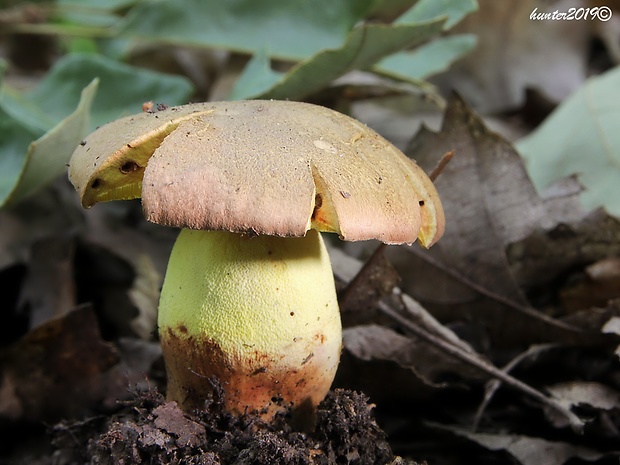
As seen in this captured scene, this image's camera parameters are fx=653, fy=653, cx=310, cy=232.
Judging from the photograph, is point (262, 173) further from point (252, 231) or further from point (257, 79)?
point (257, 79)

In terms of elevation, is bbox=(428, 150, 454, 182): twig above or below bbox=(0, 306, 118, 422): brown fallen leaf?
above

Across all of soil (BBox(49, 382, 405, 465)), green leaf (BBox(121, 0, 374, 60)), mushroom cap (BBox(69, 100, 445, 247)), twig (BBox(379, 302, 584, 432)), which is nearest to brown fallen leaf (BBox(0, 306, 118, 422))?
soil (BBox(49, 382, 405, 465))

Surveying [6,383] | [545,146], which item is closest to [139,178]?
[6,383]

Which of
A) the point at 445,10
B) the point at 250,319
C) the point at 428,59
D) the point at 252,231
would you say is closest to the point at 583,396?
the point at 250,319

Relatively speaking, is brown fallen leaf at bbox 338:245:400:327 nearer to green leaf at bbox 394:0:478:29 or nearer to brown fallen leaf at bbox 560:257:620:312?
brown fallen leaf at bbox 560:257:620:312

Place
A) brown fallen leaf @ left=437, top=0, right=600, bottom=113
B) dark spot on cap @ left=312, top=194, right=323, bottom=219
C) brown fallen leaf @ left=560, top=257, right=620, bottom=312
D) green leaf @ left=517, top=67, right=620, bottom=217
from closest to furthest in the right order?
dark spot on cap @ left=312, top=194, right=323, bottom=219
brown fallen leaf @ left=560, top=257, right=620, bottom=312
green leaf @ left=517, top=67, right=620, bottom=217
brown fallen leaf @ left=437, top=0, right=600, bottom=113

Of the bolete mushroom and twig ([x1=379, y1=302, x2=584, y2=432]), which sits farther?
twig ([x1=379, y1=302, x2=584, y2=432])

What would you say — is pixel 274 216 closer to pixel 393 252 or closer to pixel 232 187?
pixel 232 187
